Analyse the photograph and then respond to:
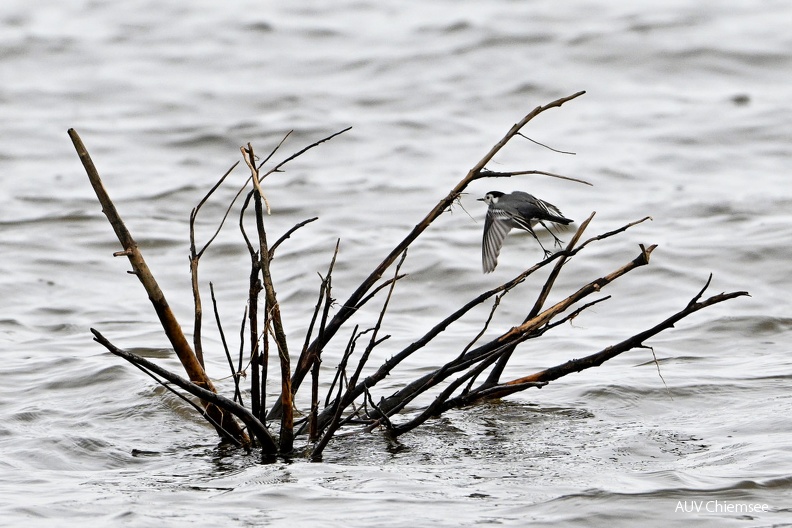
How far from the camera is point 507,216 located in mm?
4586

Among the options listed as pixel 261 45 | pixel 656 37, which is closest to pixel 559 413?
pixel 656 37

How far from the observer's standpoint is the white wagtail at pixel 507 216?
14.6 feet

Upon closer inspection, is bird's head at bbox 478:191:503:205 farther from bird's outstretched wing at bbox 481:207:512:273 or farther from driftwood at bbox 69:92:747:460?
driftwood at bbox 69:92:747:460

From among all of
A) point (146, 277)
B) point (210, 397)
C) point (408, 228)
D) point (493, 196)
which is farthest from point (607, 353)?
point (408, 228)

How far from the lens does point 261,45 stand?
50.3 ft

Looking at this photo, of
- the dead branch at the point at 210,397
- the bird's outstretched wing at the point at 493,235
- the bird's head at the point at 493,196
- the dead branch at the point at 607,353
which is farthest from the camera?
the bird's head at the point at 493,196

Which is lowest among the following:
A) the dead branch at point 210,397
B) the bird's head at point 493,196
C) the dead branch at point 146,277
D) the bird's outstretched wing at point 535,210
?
the dead branch at point 210,397

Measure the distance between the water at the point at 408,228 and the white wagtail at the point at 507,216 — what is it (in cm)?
22

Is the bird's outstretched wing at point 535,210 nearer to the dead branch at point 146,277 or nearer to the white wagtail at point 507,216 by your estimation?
the white wagtail at point 507,216

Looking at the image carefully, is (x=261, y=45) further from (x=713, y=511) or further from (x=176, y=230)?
(x=713, y=511)

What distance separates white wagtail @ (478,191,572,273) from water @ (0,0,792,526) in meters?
0.22

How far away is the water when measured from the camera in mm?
3844

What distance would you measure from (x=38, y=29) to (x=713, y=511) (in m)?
14.5

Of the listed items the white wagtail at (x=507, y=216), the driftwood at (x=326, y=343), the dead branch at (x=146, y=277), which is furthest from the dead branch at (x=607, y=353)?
the dead branch at (x=146, y=277)
